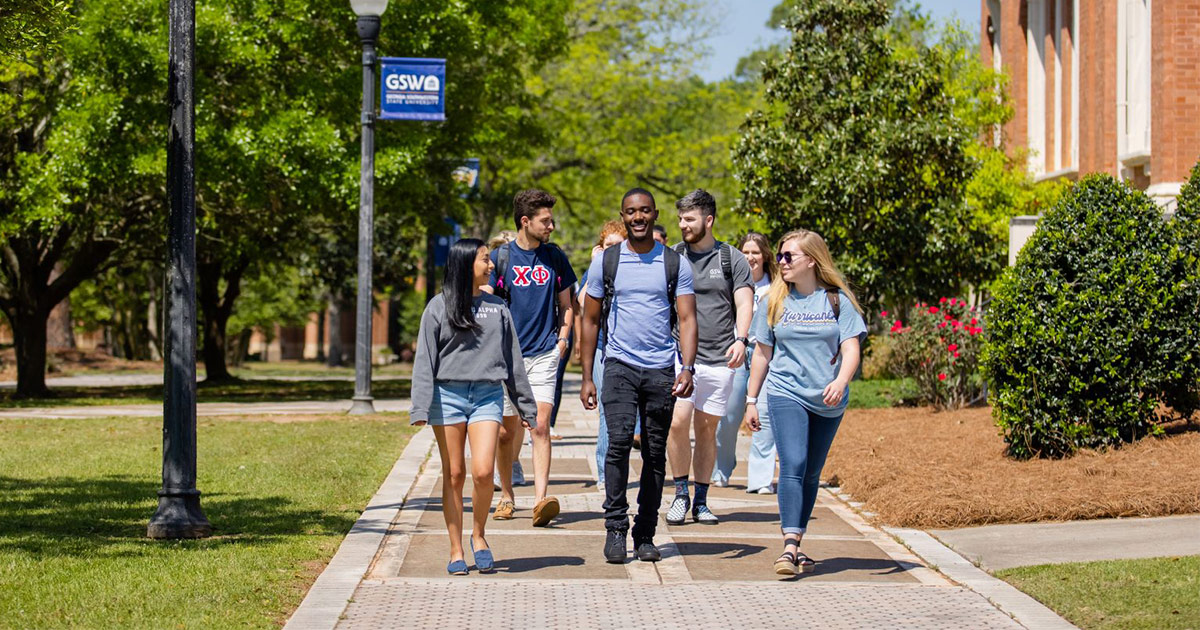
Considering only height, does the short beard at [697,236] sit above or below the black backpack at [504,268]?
above

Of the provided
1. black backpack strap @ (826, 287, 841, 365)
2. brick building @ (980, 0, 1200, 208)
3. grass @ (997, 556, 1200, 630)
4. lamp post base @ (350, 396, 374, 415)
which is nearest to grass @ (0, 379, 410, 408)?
lamp post base @ (350, 396, 374, 415)

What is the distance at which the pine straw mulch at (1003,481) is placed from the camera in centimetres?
910

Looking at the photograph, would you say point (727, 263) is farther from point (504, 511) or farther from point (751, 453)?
point (751, 453)

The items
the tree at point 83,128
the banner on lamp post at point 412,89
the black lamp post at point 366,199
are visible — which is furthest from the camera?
the tree at point 83,128

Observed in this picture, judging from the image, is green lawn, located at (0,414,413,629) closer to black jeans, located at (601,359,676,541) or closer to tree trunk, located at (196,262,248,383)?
black jeans, located at (601,359,676,541)

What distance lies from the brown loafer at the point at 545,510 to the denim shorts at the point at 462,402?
1.35 m

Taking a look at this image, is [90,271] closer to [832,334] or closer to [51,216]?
[51,216]

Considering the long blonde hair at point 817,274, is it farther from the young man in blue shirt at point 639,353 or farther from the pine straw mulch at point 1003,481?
the pine straw mulch at point 1003,481

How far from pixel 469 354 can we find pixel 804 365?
1696 mm

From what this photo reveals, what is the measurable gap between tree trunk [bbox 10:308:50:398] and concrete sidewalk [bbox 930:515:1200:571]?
20.1 metres

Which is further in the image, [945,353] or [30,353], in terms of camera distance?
[30,353]

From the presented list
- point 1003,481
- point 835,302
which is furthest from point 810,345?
point 1003,481

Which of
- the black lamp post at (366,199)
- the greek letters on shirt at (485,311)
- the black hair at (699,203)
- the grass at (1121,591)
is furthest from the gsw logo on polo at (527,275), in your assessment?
the black lamp post at (366,199)

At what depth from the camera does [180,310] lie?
8383mm
